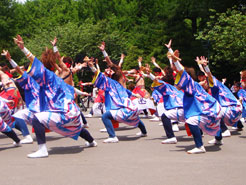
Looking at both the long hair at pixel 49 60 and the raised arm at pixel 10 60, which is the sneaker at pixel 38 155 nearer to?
the long hair at pixel 49 60

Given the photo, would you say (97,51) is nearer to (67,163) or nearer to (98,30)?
(98,30)

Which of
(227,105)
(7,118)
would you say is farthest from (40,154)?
(227,105)

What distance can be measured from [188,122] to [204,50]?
78.6 feet

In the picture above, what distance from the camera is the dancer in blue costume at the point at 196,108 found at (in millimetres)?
6395

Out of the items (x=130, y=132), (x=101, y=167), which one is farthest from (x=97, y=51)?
(x=101, y=167)

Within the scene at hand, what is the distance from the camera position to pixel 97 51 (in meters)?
32.2

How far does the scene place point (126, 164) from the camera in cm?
557

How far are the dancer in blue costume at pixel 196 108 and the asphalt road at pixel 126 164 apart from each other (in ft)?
1.21

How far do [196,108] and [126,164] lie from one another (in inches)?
65.5

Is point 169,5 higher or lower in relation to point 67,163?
higher

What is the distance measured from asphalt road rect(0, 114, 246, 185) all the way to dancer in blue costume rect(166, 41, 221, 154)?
370mm

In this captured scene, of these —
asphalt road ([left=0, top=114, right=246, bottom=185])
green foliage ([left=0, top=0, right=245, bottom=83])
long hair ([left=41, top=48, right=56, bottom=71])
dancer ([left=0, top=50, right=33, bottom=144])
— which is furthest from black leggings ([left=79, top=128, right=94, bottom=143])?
green foliage ([left=0, top=0, right=245, bottom=83])

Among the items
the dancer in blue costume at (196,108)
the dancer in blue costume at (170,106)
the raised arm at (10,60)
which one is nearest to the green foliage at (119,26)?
the dancer in blue costume at (170,106)

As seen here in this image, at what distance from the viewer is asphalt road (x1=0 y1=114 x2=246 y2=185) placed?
464 cm
